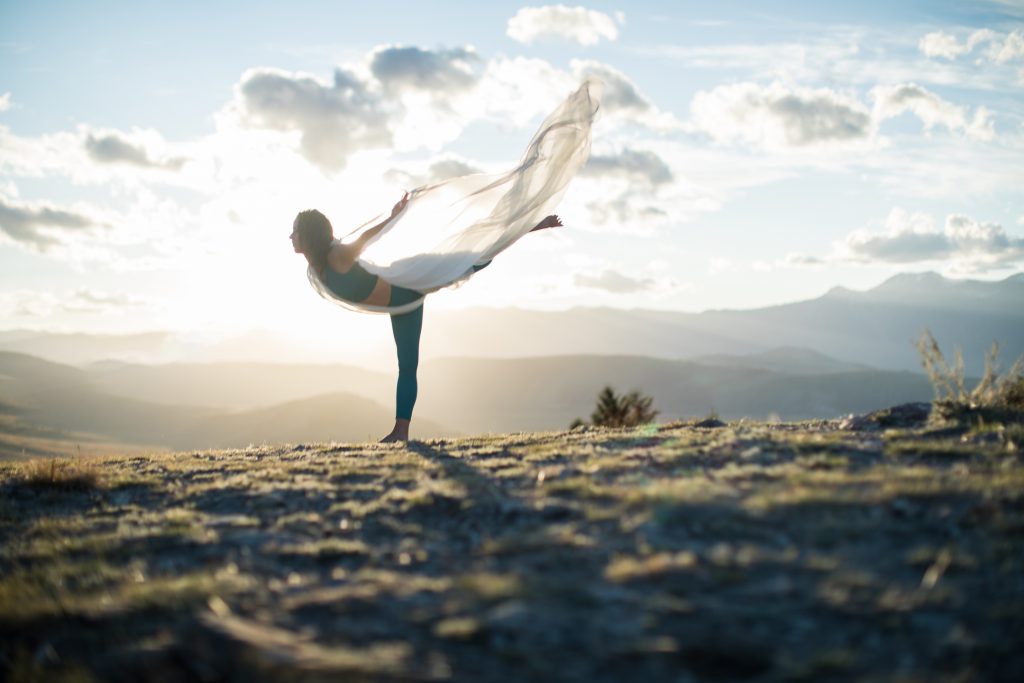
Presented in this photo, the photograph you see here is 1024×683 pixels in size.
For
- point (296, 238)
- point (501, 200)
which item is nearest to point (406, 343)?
point (296, 238)

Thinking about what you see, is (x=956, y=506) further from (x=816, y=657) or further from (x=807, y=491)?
(x=816, y=657)

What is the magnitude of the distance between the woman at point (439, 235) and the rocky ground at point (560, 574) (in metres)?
4.45

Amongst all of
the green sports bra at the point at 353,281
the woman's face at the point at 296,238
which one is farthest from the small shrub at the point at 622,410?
the woman's face at the point at 296,238

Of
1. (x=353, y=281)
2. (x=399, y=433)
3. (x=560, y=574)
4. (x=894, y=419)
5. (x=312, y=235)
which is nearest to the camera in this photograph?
(x=560, y=574)

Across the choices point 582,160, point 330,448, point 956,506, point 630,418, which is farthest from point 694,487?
point 630,418

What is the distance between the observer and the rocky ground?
3461 mm

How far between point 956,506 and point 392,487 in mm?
5007

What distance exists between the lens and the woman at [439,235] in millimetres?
11617

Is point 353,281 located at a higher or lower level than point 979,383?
higher

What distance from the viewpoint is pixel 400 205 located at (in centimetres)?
1262

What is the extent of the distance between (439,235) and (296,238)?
8.46 ft

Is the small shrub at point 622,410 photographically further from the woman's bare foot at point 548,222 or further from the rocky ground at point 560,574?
the rocky ground at point 560,574

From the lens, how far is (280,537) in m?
5.77

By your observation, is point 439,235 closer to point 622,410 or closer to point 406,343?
point 406,343
